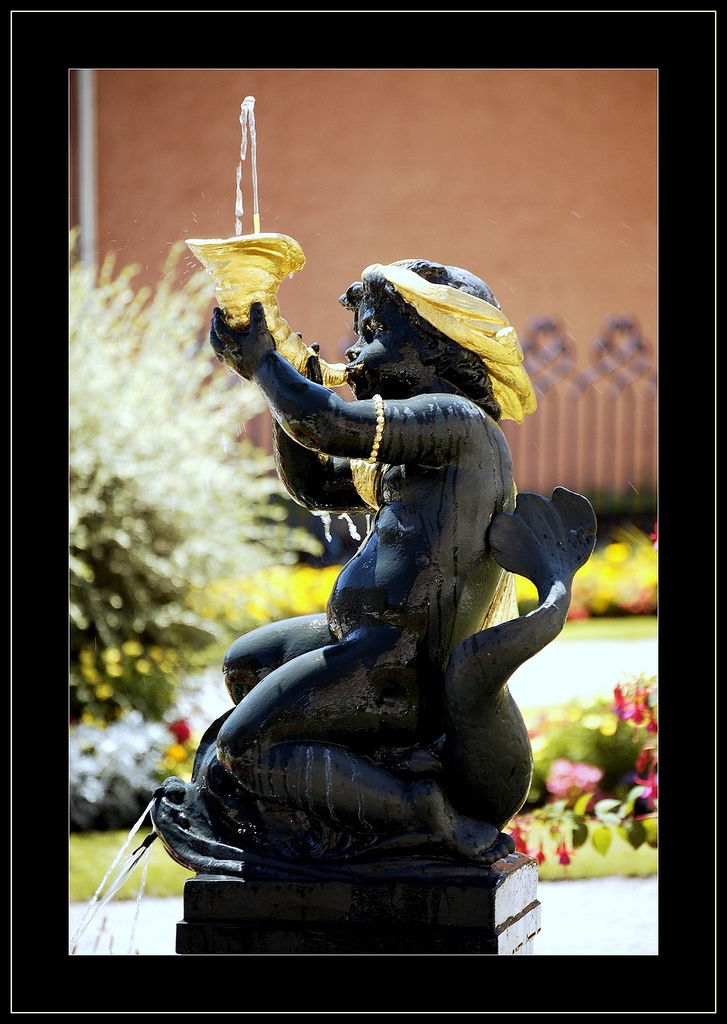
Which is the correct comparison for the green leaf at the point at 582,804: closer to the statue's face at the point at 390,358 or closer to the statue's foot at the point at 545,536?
the statue's foot at the point at 545,536

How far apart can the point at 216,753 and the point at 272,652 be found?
0.87ft

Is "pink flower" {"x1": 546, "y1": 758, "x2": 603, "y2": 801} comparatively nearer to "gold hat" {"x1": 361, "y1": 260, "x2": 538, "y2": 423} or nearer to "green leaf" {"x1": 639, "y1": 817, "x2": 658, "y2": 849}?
"green leaf" {"x1": 639, "y1": 817, "x2": 658, "y2": 849}

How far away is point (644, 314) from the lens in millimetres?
10562

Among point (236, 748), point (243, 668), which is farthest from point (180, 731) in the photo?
point (236, 748)

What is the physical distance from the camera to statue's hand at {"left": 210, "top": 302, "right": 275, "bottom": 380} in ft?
8.43

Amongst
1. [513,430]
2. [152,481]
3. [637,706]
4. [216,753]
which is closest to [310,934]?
[216,753]

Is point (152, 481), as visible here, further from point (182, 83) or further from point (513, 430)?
point (513, 430)

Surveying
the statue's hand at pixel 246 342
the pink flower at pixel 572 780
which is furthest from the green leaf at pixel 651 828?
the statue's hand at pixel 246 342

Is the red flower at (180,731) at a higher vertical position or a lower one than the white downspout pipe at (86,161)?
lower

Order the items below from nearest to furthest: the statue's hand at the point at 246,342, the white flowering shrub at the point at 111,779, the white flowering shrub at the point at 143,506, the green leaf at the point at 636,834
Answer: the statue's hand at the point at 246,342 → the green leaf at the point at 636,834 → the white flowering shrub at the point at 111,779 → the white flowering shrub at the point at 143,506

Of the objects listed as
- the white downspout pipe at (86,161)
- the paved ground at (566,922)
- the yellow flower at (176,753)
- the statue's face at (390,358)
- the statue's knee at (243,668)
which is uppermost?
the white downspout pipe at (86,161)

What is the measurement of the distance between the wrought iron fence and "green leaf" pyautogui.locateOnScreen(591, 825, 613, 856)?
19.2 ft

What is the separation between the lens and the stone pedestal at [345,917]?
7.93 ft

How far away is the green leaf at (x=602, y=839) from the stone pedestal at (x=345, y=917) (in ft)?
6.40
